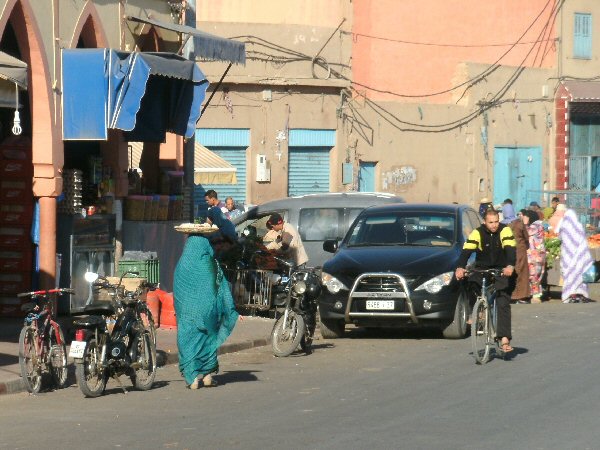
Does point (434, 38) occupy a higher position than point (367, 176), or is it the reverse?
point (434, 38)

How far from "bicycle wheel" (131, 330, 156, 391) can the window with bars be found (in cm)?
3355

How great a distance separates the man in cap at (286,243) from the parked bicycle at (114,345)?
7061 millimetres

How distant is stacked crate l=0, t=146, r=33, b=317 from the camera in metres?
19.2

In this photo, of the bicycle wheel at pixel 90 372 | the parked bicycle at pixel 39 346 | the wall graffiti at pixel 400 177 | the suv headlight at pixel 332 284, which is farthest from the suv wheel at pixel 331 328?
the wall graffiti at pixel 400 177

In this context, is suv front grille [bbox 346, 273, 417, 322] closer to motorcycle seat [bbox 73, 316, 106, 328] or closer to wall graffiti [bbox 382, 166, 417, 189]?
motorcycle seat [bbox 73, 316, 106, 328]

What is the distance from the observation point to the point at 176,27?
20.8m

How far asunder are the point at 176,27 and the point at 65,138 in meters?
3.04

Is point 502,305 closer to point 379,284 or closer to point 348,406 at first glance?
point 379,284

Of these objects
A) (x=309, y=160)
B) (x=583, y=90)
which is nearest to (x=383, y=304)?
(x=309, y=160)

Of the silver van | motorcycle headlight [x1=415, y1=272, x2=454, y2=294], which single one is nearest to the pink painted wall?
the silver van

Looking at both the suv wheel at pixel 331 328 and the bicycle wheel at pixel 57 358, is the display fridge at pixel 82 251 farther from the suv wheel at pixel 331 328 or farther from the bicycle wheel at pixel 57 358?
the bicycle wheel at pixel 57 358

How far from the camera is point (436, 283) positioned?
17828mm

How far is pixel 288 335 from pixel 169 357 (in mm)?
1467

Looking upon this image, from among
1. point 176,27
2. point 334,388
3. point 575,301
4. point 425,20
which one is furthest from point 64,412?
point 425,20
